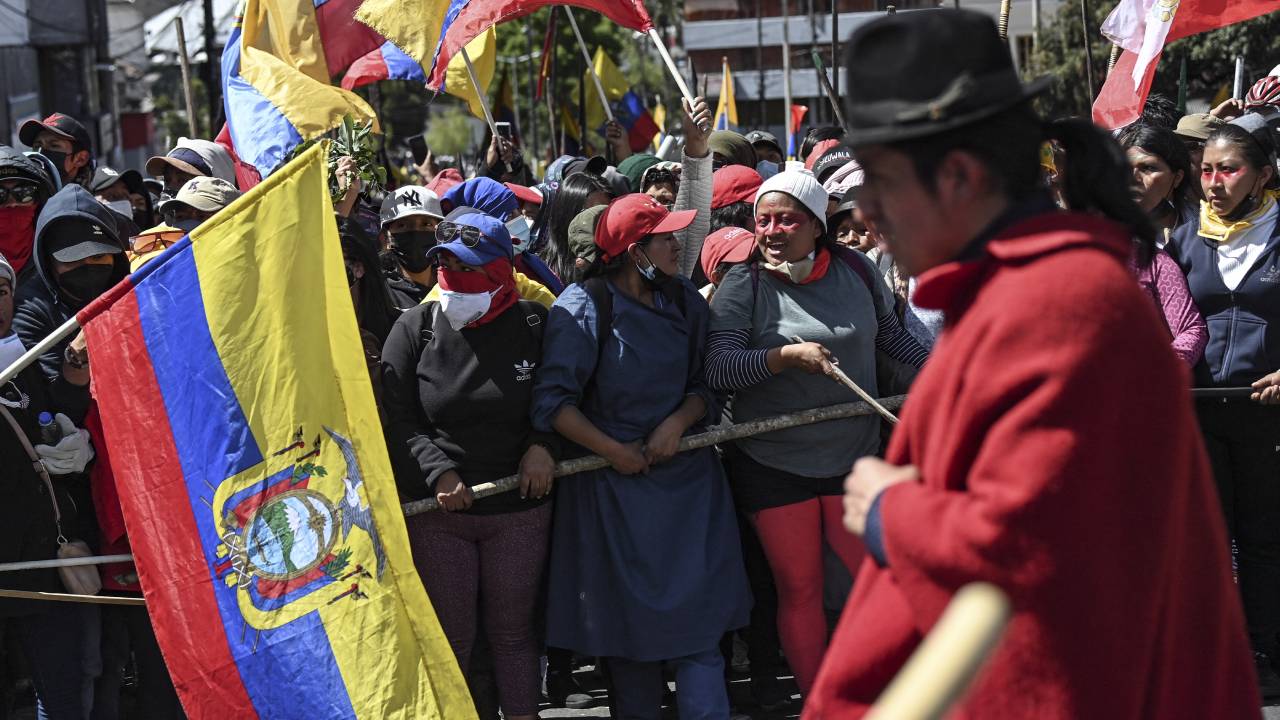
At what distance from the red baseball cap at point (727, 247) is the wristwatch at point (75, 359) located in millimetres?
2380

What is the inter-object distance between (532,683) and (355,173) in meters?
2.67

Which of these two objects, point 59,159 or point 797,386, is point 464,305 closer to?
point 797,386

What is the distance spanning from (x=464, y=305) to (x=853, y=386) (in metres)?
1.37

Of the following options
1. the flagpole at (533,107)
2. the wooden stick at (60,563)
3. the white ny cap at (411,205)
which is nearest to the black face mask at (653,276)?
the white ny cap at (411,205)

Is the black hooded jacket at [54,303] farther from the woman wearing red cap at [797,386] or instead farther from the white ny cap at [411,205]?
the woman wearing red cap at [797,386]

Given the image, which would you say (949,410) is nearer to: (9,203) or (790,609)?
(790,609)

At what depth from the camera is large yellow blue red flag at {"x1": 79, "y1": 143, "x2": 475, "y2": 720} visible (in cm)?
453

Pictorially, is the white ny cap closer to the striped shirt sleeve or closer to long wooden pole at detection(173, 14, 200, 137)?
the striped shirt sleeve

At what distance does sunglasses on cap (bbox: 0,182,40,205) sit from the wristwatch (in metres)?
2.06

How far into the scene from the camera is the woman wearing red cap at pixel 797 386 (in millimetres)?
5449

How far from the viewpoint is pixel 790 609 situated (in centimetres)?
546

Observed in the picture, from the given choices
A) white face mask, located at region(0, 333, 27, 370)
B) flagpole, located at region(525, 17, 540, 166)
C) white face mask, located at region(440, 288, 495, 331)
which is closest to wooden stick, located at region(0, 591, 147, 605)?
white face mask, located at region(0, 333, 27, 370)

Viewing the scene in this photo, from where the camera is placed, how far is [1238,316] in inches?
229

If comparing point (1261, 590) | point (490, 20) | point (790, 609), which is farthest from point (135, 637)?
point (1261, 590)
